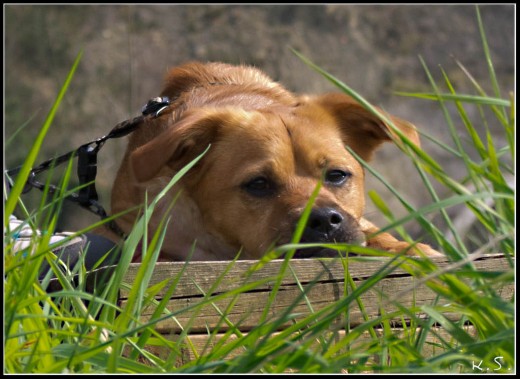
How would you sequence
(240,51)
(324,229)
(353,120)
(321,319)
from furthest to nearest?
(240,51) → (353,120) → (324,229) → (321,319)

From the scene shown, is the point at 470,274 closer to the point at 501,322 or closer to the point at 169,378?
the point at 501,322

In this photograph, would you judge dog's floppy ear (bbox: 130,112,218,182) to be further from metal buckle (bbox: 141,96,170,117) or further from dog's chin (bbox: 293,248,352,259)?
dog's chin (bbox: 293,248,352,259)

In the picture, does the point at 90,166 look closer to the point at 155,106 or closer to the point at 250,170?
the point at 155,106

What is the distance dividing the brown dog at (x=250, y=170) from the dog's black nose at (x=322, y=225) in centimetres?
3

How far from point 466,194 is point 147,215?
699 mm

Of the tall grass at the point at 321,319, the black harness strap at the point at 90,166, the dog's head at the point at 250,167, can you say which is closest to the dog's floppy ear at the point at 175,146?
the dog's head at the point at 250,167

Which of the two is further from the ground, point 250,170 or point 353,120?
point 353,120

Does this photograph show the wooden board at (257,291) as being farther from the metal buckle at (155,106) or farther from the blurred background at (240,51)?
the blurred background at (240,51)

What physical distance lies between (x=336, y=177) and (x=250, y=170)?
1.10ft

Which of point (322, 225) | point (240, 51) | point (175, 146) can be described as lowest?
point (240, 51)

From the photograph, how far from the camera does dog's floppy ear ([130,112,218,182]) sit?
305 cm

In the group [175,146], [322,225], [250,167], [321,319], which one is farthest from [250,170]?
[321,319]

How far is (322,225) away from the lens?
9.34 feet

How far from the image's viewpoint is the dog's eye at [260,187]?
320 centimetres
